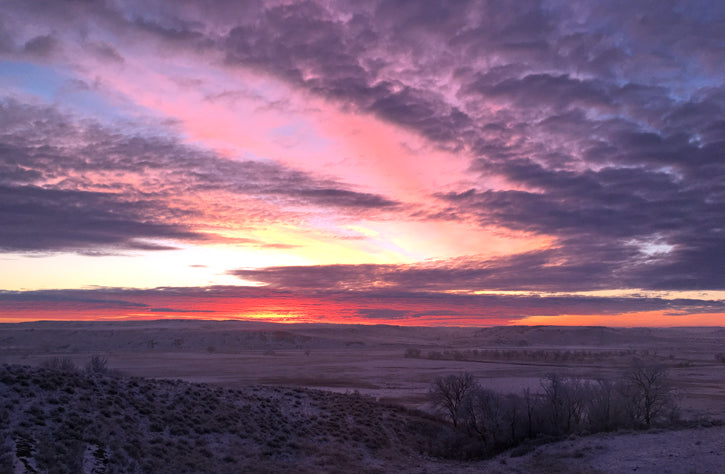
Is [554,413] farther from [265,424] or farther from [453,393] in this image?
[265,424]

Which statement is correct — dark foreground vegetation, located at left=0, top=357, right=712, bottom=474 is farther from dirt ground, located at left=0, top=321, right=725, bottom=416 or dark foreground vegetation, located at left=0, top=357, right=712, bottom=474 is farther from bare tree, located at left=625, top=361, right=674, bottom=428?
dirt ground, located at left=0, top=321, right=725, bottom=416

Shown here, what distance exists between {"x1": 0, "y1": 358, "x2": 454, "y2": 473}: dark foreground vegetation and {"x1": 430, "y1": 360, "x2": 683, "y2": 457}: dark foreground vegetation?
241cm

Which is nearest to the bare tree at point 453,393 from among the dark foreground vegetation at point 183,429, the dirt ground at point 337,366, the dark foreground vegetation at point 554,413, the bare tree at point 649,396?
the dark foreground vegetation at point 554,413

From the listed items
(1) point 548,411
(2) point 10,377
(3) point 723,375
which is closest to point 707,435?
(1) point 548,411

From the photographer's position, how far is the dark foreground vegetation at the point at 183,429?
1648 centimetres

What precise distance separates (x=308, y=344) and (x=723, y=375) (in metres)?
117

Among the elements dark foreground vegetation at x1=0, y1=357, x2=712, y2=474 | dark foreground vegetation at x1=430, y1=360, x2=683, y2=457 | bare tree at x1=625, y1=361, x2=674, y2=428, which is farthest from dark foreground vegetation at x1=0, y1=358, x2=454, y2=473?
bare tree at x1=625, y1=361, x2=674, y2=428

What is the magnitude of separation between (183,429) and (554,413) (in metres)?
21.5

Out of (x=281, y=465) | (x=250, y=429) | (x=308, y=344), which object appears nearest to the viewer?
(x=281, y=465)

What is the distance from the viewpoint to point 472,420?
31547mm

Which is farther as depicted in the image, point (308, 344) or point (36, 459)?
point (308, 344)

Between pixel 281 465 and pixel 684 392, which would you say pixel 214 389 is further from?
pixel 684 392

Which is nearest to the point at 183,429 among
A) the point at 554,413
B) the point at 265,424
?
the point at 265,424

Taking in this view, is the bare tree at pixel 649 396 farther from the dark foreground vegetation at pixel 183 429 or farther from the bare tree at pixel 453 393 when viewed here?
the dark foreground vegetation at pixel 183 429
